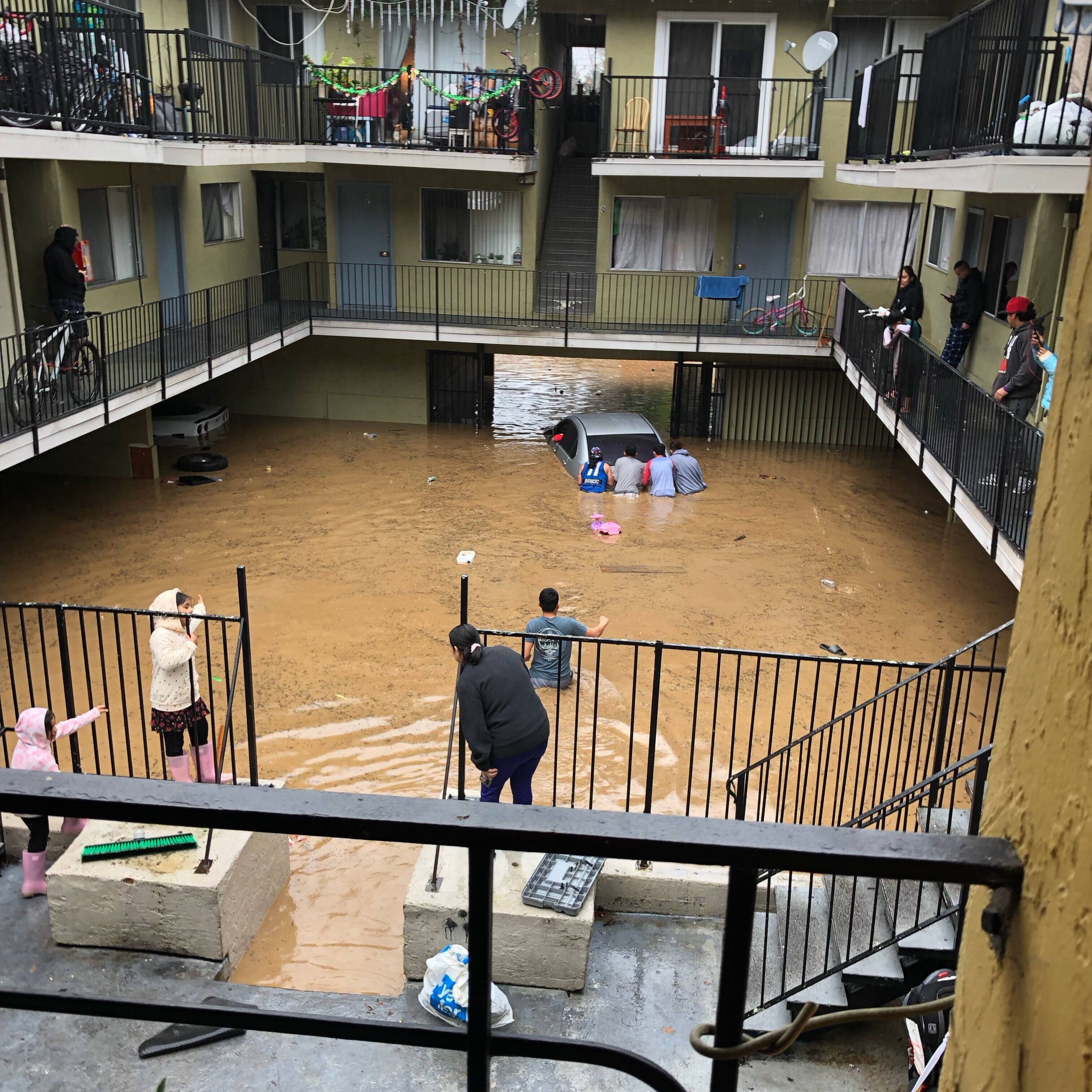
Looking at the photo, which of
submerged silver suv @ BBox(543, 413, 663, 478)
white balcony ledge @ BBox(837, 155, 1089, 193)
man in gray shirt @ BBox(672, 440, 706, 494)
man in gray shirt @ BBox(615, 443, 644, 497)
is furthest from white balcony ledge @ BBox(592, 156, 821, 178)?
white balcony ledge @ BBox(837, 155, 1089, 193)

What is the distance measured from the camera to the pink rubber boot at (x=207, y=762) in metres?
8.38

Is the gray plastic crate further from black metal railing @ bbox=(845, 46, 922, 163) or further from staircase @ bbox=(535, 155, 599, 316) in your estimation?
staircase @ bbox=(535, 155, 599, 316)

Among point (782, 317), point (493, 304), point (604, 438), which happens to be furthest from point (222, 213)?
point (782, 317)

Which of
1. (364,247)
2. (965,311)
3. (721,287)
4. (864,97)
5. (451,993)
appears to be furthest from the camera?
(364,247)

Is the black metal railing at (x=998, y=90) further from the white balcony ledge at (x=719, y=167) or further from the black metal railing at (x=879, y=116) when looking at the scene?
the white balcony ledge at (x=719, y=167)

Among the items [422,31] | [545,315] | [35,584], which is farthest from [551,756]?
[422,31]

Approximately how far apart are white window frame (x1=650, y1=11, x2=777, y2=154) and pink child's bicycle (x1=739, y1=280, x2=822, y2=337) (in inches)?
123

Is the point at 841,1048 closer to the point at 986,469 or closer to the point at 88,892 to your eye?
the point at 88,892

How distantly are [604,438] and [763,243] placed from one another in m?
6.13

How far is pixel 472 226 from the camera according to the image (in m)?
23.0

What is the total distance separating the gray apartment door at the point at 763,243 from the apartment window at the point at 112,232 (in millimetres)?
11573

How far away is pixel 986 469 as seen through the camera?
10.7 m

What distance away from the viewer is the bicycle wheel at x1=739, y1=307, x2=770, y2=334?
2184 cm

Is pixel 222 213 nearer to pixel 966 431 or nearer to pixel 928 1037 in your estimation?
pixel 966 431
